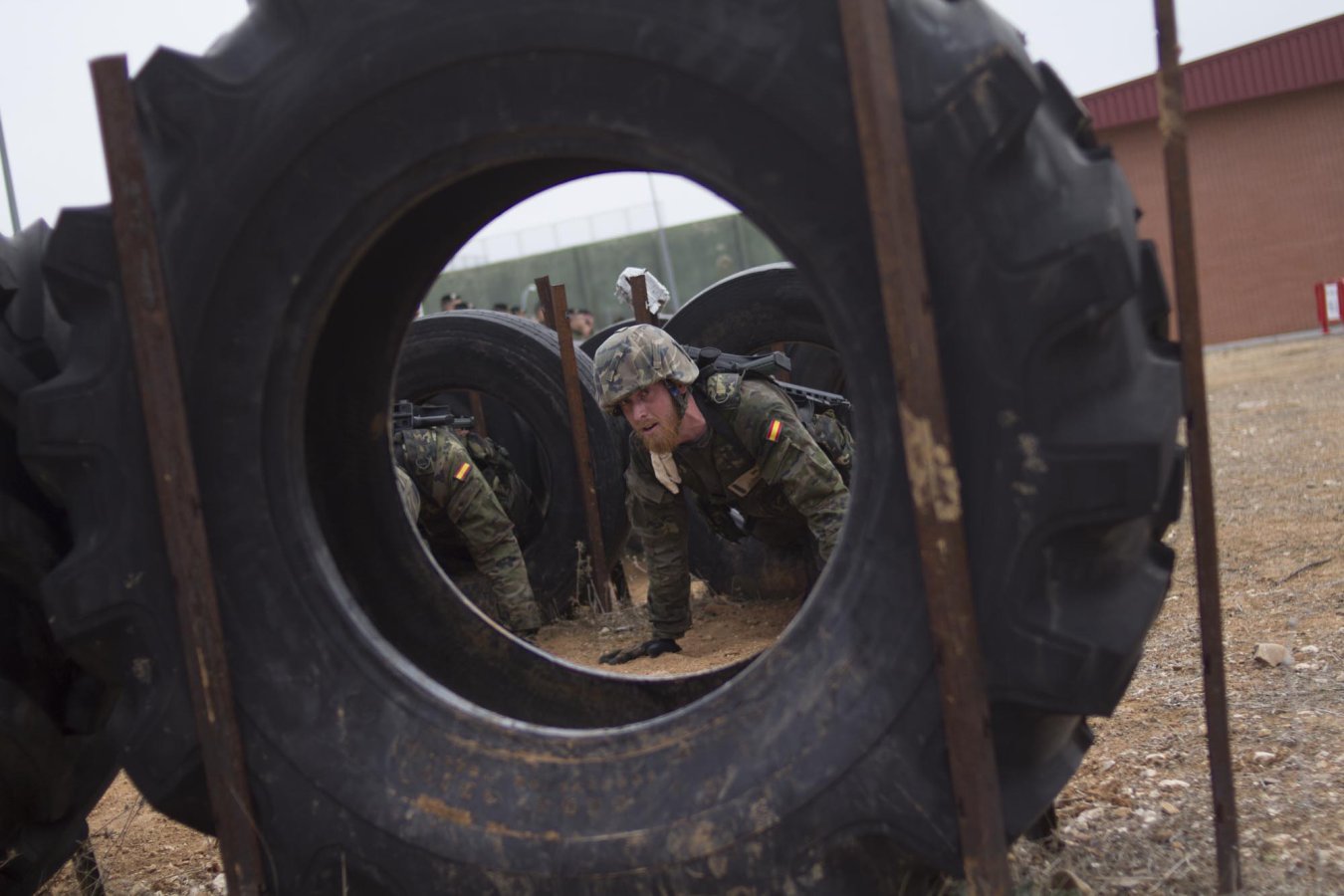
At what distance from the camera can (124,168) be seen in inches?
70.8

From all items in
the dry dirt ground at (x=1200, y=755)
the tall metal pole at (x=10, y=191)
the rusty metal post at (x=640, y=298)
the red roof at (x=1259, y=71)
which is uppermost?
the red roof at (x=1259, y=71)

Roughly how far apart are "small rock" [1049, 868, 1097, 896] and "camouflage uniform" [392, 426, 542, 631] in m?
4.25

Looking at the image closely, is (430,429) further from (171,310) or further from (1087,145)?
(1087,145)

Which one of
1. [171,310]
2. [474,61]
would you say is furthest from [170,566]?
[474,61]

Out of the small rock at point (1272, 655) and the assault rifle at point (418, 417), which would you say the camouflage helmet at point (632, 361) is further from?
Answer: the small rock at point (1272, 655)

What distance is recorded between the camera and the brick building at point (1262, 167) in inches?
843

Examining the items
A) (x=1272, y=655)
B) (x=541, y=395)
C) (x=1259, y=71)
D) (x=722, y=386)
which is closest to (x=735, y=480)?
(x=722, y=386)

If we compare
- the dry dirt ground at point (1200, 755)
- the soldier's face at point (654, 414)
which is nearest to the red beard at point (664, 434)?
the soldier's face at point (654, 414)

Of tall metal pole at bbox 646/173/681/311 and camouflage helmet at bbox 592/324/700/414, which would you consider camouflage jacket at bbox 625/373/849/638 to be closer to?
camouflage helmet at bbox 592/324/700/414

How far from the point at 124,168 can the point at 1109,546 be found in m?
1.45

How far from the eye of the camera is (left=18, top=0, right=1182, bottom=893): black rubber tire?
5.02 feet

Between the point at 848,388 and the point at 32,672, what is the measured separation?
153 centimetres

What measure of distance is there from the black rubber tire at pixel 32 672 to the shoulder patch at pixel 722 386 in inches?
102

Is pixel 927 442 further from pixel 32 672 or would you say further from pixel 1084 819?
pixel 32 672
